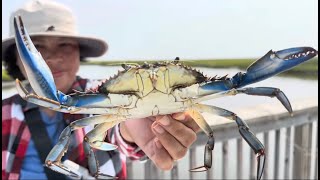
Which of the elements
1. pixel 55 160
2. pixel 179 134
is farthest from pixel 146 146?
pixel 55 160

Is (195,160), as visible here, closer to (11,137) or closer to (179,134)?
(11,137)

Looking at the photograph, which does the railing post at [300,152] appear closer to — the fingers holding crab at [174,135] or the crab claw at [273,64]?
the fingers holding crab at [174,135]

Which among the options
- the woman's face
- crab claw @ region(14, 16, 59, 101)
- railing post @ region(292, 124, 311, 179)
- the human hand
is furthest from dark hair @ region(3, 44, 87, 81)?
railing post @ region(292, 124, 311, 179)

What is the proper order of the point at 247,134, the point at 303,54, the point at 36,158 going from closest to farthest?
the point at 303,54 → the point at 247,134 → the point at 36,158

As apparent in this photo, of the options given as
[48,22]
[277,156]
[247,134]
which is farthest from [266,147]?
[247,134]

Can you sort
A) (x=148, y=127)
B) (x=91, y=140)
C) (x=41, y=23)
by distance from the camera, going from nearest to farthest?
(x=91, y=140) → (x=148, y=127) → (x=41, y=23)

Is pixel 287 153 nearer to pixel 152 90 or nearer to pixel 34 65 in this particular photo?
pixel 152 90
